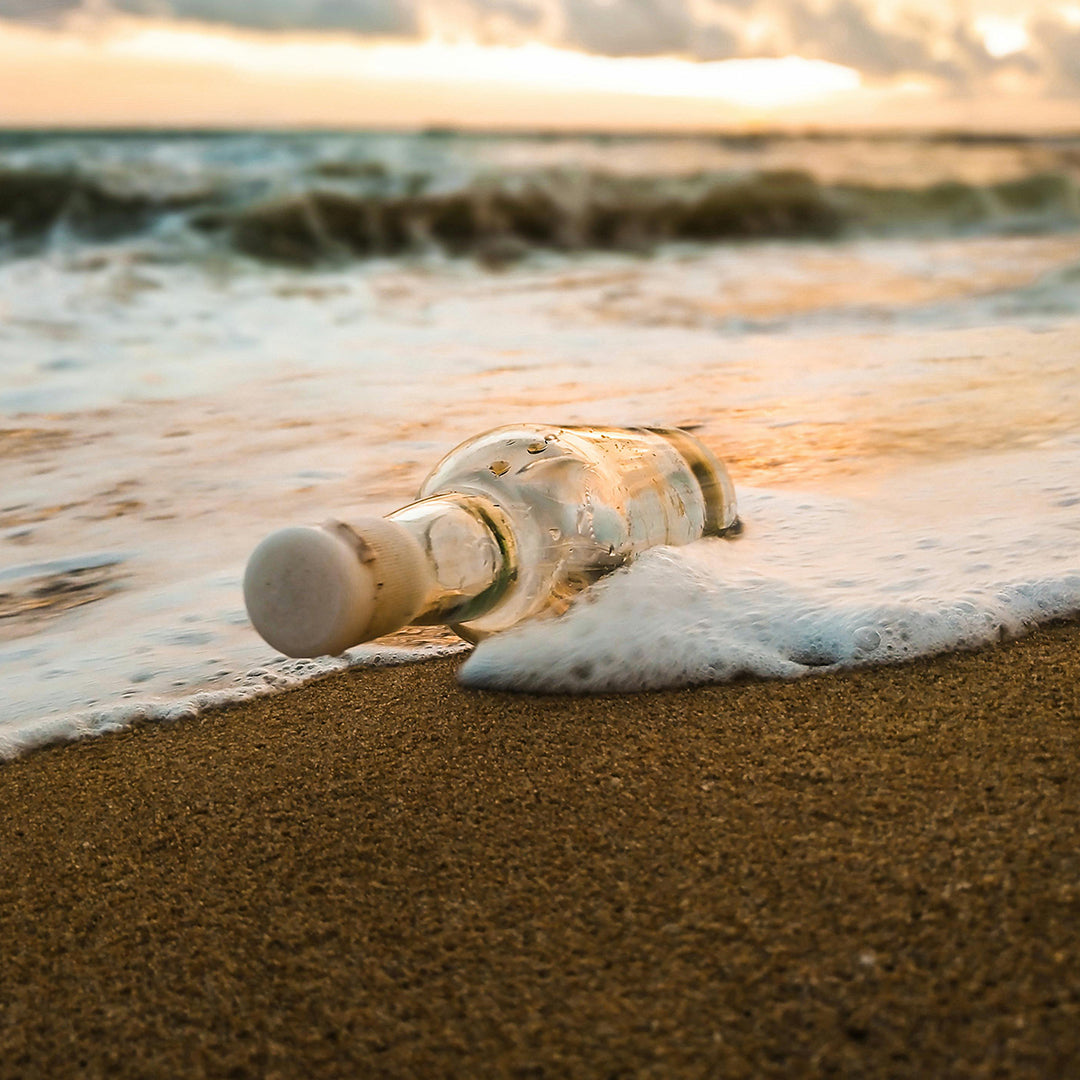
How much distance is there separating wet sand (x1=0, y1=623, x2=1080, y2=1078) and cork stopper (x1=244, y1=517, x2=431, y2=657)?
0.23 m

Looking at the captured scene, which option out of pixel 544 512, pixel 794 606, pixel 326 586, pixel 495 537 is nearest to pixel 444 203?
pixel 794 606

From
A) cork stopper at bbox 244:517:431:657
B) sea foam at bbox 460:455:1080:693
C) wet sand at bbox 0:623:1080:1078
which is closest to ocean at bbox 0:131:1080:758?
sea foam at bbox 460:455:1080:693

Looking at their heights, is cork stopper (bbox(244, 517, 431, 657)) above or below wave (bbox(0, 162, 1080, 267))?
below

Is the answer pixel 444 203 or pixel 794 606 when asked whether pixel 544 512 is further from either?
pixel 444 203

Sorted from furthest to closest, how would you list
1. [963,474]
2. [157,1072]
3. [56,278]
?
[56,278]
[963,474]
[157,1072]

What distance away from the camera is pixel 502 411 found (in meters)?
3.60

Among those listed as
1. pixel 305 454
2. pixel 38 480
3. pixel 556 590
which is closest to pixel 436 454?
pixel 305 454

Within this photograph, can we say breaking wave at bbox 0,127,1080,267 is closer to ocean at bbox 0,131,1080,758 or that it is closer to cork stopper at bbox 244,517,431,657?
ocean at bbox 0,131,1080,758

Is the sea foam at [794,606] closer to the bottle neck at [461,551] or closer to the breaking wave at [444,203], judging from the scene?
the bottle neck at [461,551]

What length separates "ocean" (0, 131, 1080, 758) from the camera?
5.36ft

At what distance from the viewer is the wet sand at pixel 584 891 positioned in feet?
2.67

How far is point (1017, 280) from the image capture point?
638 cm

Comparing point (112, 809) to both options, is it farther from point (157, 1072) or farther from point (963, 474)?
point (963, 474)

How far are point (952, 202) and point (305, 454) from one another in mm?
10977
